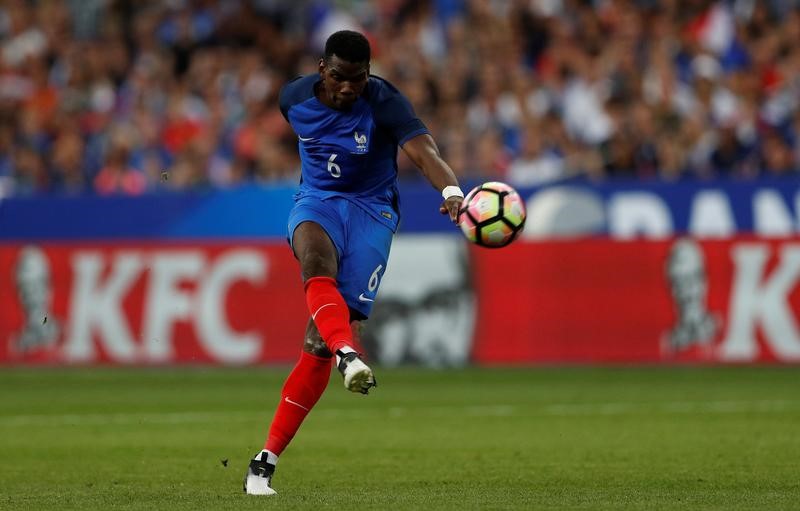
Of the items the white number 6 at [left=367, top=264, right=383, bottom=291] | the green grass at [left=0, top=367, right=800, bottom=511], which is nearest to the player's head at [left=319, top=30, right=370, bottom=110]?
the white number 6 at [left=367, top=264, right=383, bottom=291]

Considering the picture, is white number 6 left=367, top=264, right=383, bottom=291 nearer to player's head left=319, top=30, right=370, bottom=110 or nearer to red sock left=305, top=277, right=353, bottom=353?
red sock left=305, top=277, right=353, bottom=353

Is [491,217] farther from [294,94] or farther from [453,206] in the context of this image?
[294,94]

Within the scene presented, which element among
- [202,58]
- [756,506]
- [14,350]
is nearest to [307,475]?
[756,506]

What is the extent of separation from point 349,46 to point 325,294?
1322 millimetres

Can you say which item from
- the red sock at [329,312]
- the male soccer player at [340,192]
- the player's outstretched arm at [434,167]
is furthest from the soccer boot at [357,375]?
the player's outstretched arm at [434,167]

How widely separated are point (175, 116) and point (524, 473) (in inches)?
583

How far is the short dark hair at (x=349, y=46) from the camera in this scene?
8180 mm

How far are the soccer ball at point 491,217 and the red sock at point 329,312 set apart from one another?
77cm

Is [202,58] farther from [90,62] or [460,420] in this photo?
[460,420]

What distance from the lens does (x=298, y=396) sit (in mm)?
8562

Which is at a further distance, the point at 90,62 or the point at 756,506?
the point at 90,62

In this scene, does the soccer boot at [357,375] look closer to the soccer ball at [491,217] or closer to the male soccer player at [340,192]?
the male soccer player at [340,192]

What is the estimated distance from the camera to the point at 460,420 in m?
13.2

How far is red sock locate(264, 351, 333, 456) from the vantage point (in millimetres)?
8523
